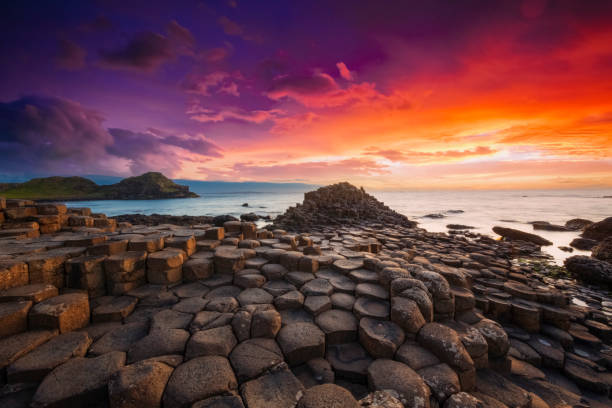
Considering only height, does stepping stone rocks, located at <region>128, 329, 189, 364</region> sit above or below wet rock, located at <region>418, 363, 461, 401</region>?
above

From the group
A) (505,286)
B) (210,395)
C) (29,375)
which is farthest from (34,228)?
(505,286)

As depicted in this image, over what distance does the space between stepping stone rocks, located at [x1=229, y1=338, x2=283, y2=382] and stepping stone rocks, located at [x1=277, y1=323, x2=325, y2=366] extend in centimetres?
10

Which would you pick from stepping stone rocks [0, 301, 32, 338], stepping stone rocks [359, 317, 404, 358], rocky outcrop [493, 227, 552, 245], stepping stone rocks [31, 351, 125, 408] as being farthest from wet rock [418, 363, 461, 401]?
rocky outcrop [493, 227, 552, 245]

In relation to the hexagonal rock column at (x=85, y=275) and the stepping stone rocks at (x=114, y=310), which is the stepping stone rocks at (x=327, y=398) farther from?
the hexagonal rock column at (x=85, y=275)

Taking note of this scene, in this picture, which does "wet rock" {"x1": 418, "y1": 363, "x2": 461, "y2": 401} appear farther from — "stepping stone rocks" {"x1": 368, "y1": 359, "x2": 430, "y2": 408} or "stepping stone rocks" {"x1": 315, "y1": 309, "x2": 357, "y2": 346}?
"stepping stone rocks" {"x1": 315, "y1": 309, "x2": 357, "y2": 346}

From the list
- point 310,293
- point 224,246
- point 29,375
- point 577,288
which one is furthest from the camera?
point 577,288

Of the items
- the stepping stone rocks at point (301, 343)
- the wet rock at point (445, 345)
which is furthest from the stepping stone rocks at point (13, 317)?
the wet rock at point (445, 345)

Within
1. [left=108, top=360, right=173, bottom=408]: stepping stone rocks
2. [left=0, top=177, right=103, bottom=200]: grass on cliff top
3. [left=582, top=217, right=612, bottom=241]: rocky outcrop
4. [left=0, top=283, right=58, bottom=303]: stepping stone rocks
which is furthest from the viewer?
[left=0, top=177, right=103, bottom=200]: grass on cliff top

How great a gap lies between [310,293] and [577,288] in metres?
8.79

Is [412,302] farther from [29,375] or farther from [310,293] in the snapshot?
[29,375]

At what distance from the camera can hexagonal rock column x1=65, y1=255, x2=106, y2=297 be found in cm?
336

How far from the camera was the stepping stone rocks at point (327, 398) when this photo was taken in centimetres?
187

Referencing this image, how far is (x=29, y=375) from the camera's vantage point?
82.6 inches

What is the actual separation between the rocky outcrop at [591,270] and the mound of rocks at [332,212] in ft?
30.0
